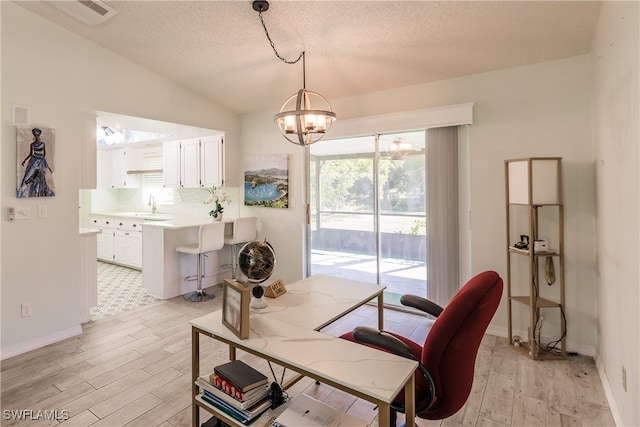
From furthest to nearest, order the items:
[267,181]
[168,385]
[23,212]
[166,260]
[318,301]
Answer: [267,181] → [166,260] → [23,212] → [168,385] → [318,301]

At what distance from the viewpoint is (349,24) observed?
2703 millimetres

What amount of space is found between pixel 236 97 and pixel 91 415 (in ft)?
12.2

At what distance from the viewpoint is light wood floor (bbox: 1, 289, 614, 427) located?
2055 mm

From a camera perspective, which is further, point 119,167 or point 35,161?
point 119,167

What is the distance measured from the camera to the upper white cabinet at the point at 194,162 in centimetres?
498

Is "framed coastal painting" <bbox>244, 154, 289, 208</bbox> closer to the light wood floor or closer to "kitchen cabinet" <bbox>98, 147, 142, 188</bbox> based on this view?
the light wood floor

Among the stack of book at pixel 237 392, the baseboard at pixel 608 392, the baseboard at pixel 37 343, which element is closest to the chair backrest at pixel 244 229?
the baseboard at pixel 37 343

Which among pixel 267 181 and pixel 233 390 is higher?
pixel 267 181

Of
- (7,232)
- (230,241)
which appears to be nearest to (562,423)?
(230,241)

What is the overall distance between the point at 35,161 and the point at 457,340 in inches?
142

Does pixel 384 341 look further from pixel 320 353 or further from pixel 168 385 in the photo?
pixel 168 385

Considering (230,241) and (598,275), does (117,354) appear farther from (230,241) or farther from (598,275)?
Result: (598,275)

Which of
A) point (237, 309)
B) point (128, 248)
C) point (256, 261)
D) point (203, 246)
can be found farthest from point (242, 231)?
point (237, 309)

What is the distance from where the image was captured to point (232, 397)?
5.01ft
